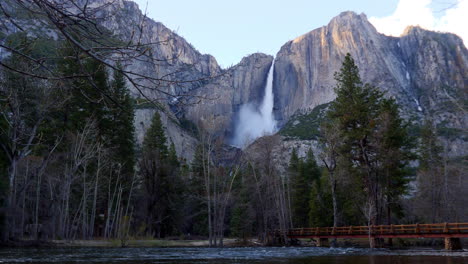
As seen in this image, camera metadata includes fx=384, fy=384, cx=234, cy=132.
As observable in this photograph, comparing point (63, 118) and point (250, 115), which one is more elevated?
point (250, 115)

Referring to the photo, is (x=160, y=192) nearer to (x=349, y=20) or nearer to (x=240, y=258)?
(x=240, y=258)

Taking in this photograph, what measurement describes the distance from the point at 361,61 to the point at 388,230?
9613 centimetres

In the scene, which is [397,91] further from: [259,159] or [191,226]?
[259,159]

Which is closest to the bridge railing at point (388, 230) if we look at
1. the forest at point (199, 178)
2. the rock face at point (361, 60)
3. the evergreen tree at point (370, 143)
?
the forest at point (199, 178)

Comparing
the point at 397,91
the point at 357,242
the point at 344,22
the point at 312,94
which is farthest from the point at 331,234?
the point at 344,22

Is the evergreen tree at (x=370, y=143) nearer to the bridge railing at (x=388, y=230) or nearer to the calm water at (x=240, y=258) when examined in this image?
the bridge railing at (x=388, y=230)

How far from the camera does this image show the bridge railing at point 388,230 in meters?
17.2

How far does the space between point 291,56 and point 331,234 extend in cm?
10985

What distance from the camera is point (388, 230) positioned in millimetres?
20984

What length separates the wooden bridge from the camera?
17.1 m

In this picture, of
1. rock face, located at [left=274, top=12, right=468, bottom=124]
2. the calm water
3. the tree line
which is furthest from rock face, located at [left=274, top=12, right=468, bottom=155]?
the calm water

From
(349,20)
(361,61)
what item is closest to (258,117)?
(361,61)

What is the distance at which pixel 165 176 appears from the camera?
37.5 m

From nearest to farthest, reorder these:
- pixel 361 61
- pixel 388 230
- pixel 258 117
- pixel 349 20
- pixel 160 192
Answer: pixel 388 230 → pixel 160 192 → pixel 361 61 → pixel 349 20 → pixel 258 117
